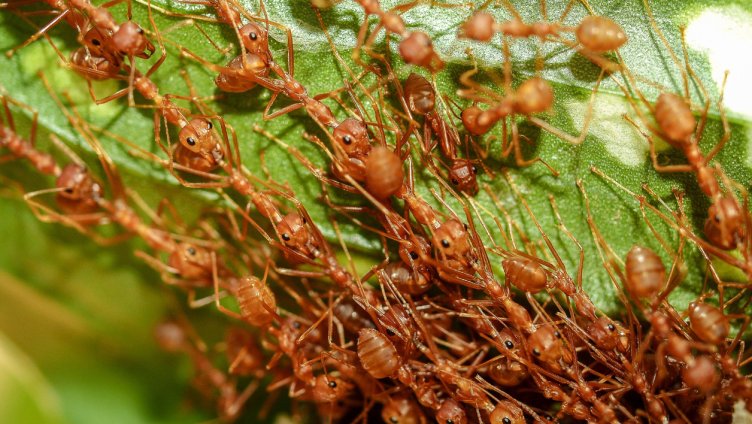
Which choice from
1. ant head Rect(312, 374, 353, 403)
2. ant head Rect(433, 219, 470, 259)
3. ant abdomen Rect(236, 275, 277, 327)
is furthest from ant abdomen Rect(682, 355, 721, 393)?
ant abdomen Rect(236, 275, 277, 327)

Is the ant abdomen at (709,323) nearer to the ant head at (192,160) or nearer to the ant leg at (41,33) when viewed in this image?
the ant head at (192,160)

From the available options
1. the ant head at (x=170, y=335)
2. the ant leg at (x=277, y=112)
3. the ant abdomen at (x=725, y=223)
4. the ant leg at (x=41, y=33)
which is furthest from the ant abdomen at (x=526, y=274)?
the ant leg at (x=41, y=33)

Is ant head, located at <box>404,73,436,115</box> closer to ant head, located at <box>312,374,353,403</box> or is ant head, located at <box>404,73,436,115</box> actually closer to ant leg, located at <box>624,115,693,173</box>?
ant leg, located at <box>624,115,693,173</box>

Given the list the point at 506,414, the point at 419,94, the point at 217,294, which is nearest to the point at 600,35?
the point at 419,94

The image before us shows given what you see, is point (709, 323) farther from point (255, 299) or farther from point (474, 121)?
point (255, 299)

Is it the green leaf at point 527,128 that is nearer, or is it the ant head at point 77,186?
the green leaf at point 527,128
